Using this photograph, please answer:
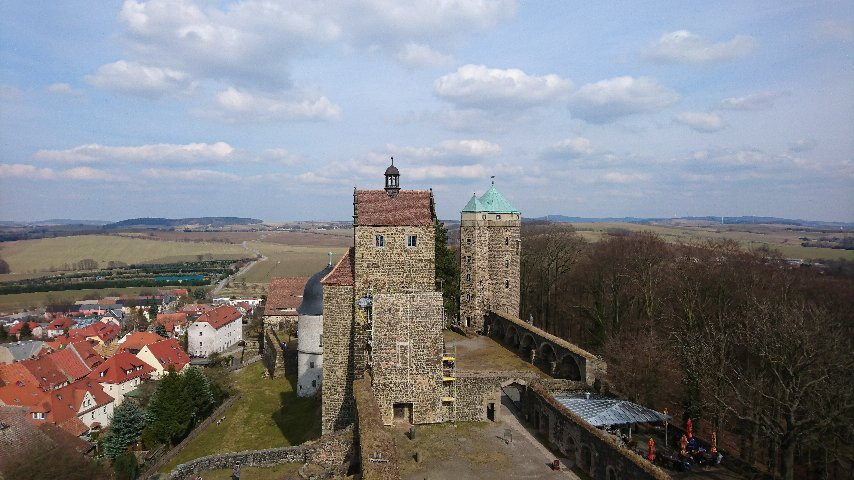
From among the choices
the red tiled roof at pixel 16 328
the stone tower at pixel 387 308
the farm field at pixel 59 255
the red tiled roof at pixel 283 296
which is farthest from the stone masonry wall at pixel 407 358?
the farm field at pixel 59 255

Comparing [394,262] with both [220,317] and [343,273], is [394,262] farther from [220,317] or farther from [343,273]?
[220,317]

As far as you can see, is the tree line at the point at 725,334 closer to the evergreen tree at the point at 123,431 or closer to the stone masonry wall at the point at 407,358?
the stone masonry wall at the point at 407,358

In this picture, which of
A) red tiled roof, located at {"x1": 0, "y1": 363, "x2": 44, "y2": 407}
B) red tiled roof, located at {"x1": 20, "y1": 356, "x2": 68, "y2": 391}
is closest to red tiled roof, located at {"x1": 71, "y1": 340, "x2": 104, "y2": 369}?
red tiled roof, located at {"x1": 20, "y1": 356, "x2": 68, "y2": 391}

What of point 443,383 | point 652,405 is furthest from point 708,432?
point 443,383

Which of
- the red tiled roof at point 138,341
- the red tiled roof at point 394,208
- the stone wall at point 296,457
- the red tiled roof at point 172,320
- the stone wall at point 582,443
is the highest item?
the red tiled roof at point 394,208

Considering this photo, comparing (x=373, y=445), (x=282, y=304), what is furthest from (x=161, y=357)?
(x=373, y=445)

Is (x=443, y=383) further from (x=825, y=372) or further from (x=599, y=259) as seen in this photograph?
(x=599, y=259)

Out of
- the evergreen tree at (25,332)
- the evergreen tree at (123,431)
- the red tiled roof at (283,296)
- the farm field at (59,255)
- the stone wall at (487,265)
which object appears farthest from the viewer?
the farm field at (59,255)
